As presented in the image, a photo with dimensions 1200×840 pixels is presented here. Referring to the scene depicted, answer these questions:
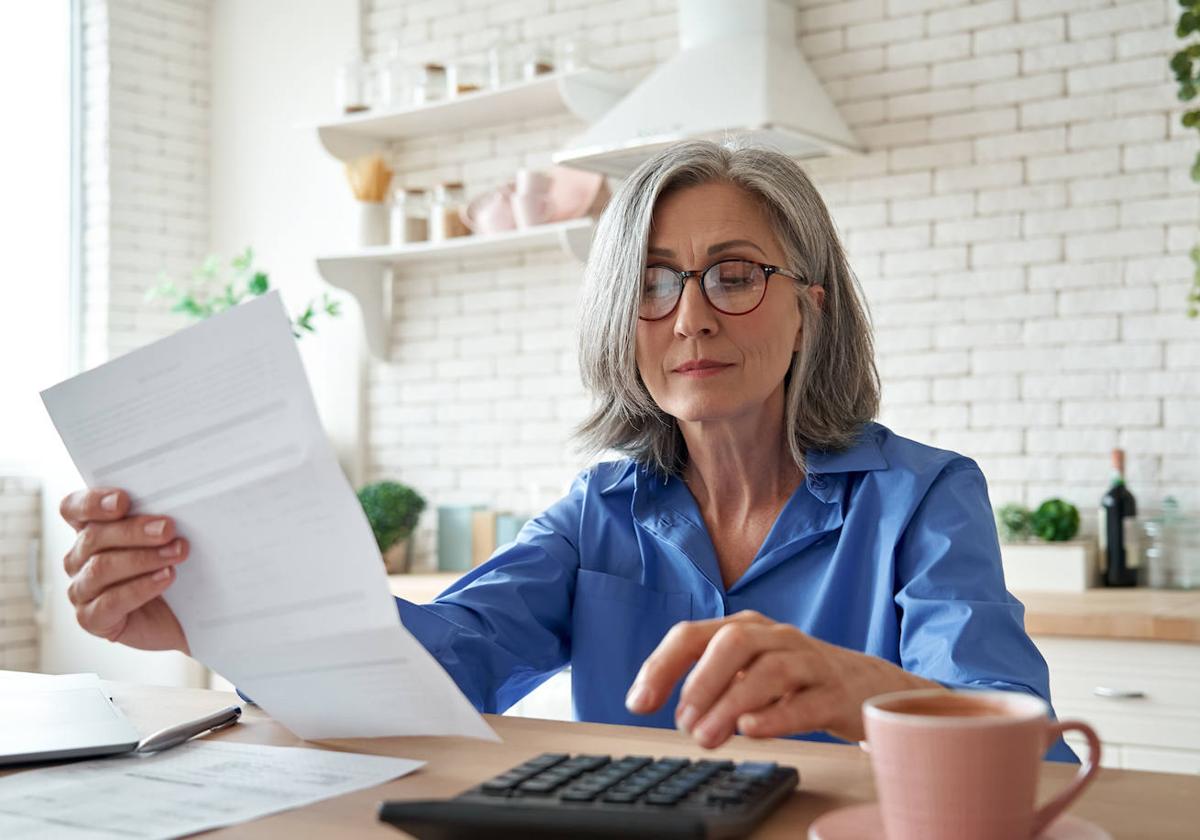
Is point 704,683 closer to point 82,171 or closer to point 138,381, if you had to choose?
point 138,381

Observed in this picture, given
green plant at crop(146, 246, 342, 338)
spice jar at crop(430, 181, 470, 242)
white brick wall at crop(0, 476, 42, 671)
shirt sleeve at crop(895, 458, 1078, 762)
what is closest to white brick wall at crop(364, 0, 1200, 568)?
spice jar at crop(430, 181, 470, 242)

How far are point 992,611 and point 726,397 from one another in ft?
1.55

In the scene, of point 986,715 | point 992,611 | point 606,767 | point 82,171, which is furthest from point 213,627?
point 82,171

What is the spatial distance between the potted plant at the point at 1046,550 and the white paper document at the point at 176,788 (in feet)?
7.78

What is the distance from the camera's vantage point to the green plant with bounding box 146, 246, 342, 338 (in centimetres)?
431

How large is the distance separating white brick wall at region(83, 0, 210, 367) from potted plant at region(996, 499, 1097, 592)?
3298 millimetres

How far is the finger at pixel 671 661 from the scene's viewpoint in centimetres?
93

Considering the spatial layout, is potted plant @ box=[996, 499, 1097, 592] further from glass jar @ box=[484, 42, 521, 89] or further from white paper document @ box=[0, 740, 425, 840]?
white paper document @ box=[0, 740, 425, 840]

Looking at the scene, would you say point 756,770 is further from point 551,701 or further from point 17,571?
point 17,571

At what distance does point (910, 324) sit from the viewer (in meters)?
3.77

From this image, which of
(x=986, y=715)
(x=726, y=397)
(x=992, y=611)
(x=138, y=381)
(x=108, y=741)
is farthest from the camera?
(x=726, y=397)

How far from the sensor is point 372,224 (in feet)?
15.3

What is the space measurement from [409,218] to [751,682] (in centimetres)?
377

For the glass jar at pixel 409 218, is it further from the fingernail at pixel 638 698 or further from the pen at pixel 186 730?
the fingernail at pixel 638 698
